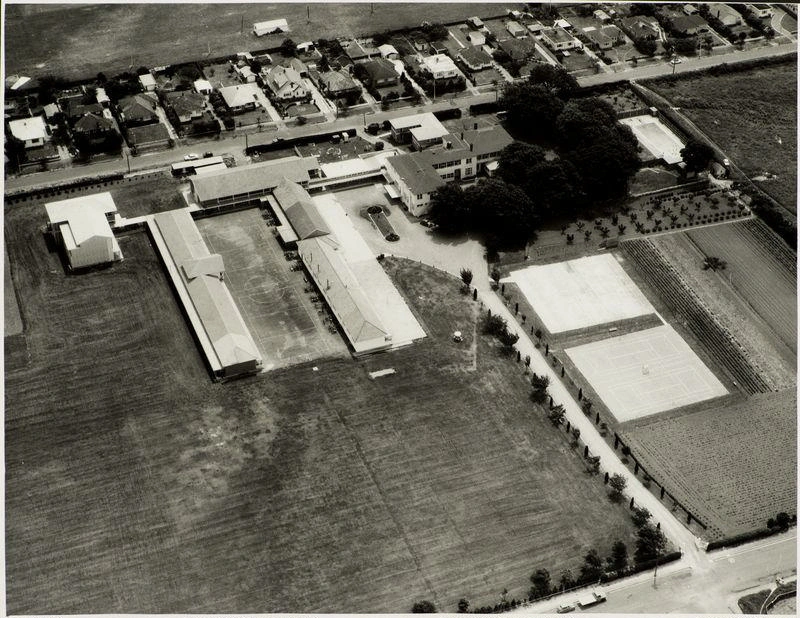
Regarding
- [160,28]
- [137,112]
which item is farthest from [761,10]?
[137,112]

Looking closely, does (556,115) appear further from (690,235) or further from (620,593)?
(620,593)

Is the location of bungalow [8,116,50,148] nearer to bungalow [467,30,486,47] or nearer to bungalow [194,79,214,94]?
bungalow [194,79,214,94]

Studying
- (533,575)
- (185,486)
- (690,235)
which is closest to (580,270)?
(690,235)

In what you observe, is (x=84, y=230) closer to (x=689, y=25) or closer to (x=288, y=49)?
(x=288, y=49)

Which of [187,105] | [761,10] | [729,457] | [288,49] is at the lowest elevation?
[729,457]

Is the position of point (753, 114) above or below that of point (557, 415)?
above
